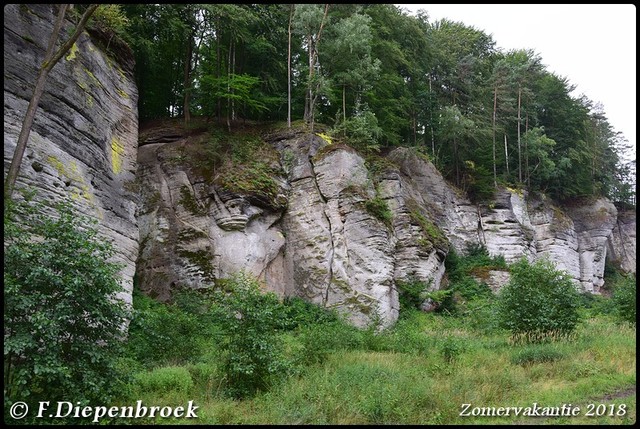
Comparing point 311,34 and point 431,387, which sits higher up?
point 311,34

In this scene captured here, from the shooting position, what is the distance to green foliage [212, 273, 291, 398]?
363 inches

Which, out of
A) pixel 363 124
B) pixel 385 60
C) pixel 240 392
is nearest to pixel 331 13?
pixel 385 60

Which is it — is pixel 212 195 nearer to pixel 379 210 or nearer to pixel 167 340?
pixel 379 210

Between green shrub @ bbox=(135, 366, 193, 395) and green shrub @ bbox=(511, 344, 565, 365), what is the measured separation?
8165 mm

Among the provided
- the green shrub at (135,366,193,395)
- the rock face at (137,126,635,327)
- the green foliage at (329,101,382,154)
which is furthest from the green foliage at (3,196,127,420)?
the green foliage at (329,101,382,154)

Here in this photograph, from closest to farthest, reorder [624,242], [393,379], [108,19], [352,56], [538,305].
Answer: [393,379], [538,305], [108,19], [352,56], [624,242]

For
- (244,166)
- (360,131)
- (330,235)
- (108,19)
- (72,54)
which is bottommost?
(330,235)

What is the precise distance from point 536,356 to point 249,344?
24.5ft

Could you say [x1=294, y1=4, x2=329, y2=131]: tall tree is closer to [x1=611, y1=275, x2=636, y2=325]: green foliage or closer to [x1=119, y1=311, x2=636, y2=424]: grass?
[x1=119, y1=311, x2=636, y2=424]: grass

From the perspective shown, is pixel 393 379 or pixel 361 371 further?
pixel 361 371

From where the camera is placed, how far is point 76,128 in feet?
43.4

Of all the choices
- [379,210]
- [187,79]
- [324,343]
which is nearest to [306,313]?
[379,210]

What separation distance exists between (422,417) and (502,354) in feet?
17.4

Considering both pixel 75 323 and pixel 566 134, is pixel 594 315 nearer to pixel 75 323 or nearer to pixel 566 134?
pixel 566 134
